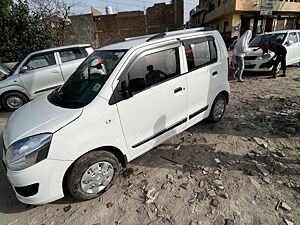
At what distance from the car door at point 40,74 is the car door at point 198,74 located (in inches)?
177

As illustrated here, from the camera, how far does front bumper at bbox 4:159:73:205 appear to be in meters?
1.75

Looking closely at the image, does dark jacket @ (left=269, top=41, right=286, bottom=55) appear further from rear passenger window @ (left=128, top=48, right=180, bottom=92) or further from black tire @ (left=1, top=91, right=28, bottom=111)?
black tire @ (left=1, top=91, right=28, bottom=111)

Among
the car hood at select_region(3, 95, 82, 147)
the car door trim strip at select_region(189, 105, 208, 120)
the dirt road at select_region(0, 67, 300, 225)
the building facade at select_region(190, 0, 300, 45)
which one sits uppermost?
the building facade at select_region(190, 0, 300, 45)

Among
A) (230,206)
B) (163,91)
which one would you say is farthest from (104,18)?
(230,206)

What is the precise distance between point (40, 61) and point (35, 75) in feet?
1.58

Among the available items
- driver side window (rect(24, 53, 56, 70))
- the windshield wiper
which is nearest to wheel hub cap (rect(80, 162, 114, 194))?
the windshield wiper

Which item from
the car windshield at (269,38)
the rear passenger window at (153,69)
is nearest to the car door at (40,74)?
the rear passenger window at (153,69)

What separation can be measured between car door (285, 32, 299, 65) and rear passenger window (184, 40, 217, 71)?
6.01 meters

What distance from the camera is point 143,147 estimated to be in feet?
8.20

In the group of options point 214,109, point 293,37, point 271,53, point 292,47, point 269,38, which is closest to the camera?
point 214,109

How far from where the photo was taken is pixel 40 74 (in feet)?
17.5

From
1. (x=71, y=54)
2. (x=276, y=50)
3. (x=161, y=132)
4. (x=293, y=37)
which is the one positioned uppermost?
(x=71, y=54)

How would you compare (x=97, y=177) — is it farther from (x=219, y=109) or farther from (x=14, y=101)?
(x=14, y=101)

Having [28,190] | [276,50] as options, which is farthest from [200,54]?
[276,50]
